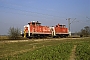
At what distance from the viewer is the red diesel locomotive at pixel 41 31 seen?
3816 centimetres

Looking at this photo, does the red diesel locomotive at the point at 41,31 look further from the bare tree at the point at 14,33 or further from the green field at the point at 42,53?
the green field at the point at 42,53

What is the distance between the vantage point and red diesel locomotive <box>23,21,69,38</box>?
3816 cm

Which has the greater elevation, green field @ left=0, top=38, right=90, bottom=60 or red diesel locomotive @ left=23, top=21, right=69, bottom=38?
red diesel locomotive @ left=23, top=21, right=69, bottom=38

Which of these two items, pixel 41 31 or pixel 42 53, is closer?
pixel 42 53

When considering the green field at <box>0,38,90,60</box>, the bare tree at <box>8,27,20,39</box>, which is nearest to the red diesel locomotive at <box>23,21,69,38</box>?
the bare tree at <box>8,27,20,39</box>

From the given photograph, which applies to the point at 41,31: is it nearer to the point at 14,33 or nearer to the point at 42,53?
the point at 14,33

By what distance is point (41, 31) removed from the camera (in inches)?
1615

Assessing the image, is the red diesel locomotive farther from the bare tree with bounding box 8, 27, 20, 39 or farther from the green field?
the green field

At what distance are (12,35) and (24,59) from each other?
102ft

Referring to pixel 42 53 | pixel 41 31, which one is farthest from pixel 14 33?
pixel 42 53

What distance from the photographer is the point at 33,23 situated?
40.6 metres

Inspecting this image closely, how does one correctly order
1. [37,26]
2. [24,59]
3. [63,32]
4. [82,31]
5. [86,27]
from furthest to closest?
[86,27] < [82,31] < [63,32] < [37,26] < [24,59]

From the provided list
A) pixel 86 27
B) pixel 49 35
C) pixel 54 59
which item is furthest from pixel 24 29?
pixel 86 27

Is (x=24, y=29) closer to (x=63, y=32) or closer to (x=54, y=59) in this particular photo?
(x=63, y=32)
